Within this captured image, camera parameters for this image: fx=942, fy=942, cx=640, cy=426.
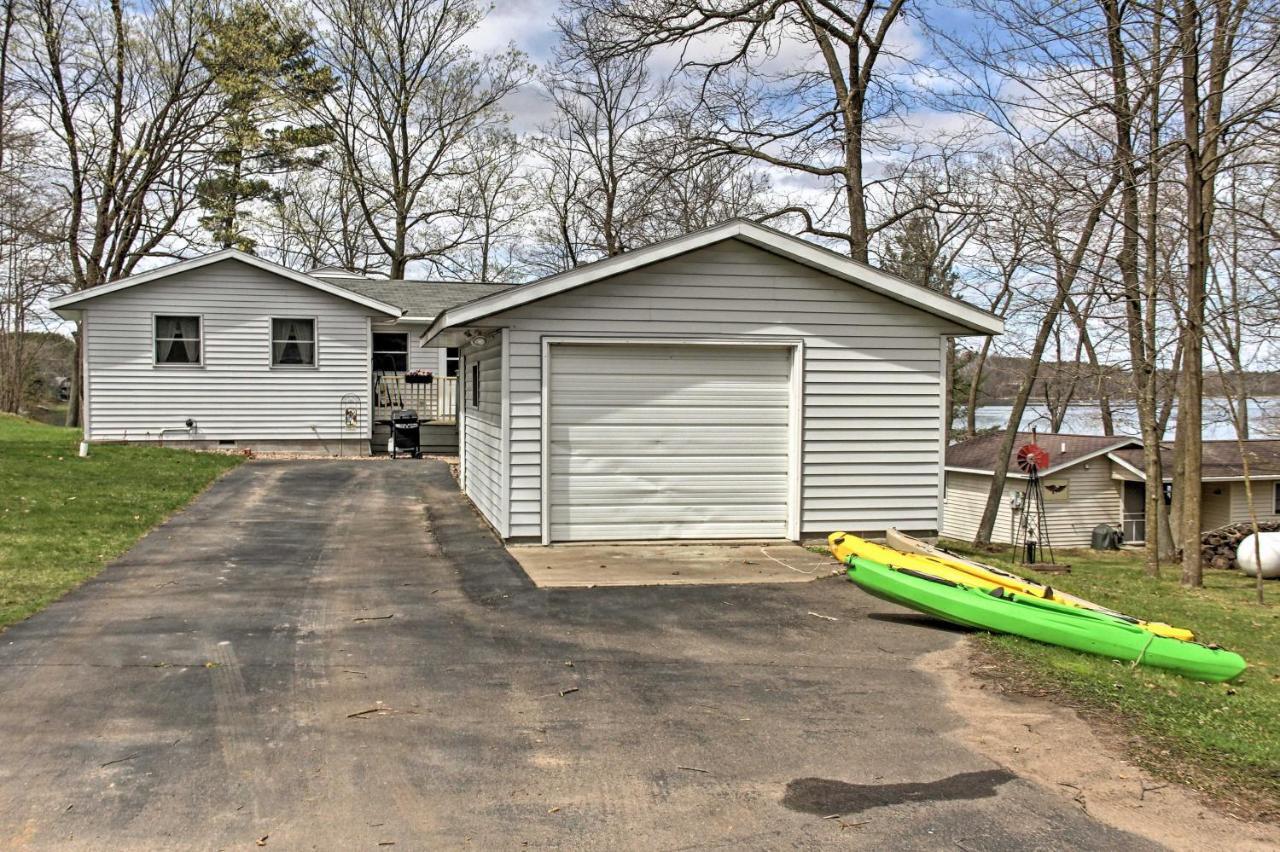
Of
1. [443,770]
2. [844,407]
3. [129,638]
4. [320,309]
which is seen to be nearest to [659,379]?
[844,407]

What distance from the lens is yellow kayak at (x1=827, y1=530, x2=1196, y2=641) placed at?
7257 millimetres

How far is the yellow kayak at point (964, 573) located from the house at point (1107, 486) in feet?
66.6

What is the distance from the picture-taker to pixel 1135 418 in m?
26.0

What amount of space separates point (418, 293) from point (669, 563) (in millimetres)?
16250

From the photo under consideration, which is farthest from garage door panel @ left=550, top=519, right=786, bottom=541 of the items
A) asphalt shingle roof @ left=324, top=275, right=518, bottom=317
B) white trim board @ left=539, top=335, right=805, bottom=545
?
asphalt shingle roof @ left=324, top=275, right=518, bottom=317

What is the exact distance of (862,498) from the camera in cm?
1105

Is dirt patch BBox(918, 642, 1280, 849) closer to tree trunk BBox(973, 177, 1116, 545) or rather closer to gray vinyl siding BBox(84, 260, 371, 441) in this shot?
tree trunk BBox(973, 177, 1116, 545)

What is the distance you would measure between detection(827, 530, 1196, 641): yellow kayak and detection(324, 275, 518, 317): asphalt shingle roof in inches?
585

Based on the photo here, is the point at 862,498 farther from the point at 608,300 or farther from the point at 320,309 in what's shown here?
the point at 320,309

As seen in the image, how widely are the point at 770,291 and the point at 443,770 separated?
744cm

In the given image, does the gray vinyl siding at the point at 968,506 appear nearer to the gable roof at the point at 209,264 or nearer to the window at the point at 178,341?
the gable roof at the point at 209,264

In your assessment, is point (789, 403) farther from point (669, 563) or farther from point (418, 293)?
point (418, 293)

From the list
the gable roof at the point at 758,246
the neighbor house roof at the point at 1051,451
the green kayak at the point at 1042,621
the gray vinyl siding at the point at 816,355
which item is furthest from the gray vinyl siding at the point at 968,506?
the green kayak at the point at 1042,621

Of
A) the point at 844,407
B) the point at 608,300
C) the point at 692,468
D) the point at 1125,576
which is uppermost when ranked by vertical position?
the point at 608,300
